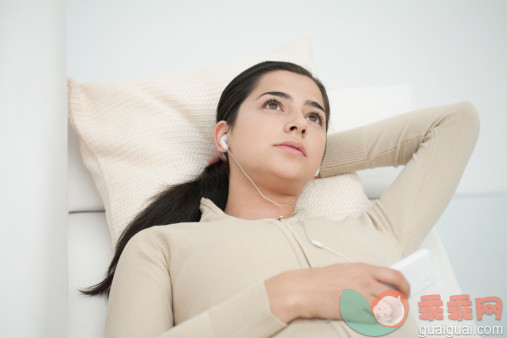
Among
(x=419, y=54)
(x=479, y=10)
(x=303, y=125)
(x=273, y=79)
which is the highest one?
(x=479, y=10)

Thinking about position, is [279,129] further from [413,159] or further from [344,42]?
[344,42]

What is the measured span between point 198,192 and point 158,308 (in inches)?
18.0

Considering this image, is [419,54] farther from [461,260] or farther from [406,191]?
[406,191]

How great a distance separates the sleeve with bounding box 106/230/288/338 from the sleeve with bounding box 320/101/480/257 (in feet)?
1.55

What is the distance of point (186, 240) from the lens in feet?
2.95

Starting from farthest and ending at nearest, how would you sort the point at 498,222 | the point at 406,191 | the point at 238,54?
the point at 238,54 < the point at 498,222 < the point at 406,191

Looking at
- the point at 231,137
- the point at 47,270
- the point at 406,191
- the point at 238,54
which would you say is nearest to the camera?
the point at 47,270

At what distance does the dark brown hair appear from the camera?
1.09 m

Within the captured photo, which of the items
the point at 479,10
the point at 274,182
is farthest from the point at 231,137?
the point at 479,10

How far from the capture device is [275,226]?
89 cm

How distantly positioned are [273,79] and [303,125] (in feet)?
0.68

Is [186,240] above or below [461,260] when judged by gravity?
above

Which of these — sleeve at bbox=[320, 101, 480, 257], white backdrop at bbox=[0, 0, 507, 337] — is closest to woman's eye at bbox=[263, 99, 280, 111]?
sleeve at bbox=[320, 101, 480, 257]

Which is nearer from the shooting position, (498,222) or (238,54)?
(498,222)
